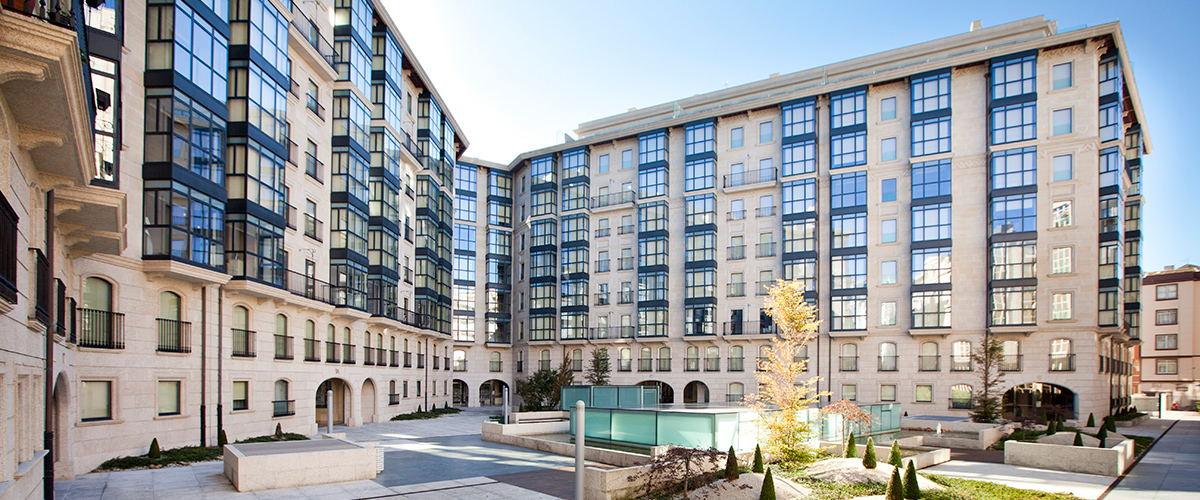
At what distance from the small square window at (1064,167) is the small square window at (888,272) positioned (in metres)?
11.0

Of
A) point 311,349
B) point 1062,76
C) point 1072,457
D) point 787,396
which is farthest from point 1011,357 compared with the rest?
point 311,349

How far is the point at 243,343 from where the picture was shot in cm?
2802

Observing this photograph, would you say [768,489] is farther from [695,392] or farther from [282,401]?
[695,392]

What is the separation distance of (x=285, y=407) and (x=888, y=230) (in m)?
39.5

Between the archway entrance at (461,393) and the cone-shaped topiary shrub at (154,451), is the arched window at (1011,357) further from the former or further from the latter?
the cone-shaped topiary shrub at (154,451)

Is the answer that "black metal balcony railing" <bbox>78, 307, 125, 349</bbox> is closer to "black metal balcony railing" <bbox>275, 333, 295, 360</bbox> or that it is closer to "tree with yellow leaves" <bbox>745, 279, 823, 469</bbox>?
"black metal balcony railing" <bbox>275, 333, 295, 360</bbox>

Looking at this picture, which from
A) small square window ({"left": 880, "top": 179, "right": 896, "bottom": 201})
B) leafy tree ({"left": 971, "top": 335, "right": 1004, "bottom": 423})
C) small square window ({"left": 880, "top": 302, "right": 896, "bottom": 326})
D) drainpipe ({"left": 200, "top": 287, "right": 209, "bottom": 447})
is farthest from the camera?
small square window ({"left": 880, "top": 179, "right": 896, "bottom": 201})

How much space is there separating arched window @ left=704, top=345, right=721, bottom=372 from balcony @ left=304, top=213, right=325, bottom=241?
32.0 metres

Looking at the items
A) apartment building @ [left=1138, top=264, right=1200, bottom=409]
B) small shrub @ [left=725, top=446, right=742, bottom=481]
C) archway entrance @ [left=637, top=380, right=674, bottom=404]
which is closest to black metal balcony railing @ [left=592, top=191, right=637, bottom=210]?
archway entrance @ [left=637, top=380, right=674, bottom=404]

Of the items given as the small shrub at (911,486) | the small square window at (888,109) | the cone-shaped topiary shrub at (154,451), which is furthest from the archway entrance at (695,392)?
the small shrub at (911,486)

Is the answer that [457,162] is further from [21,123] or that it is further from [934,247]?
[21,123]

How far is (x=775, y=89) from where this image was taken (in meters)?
64.6

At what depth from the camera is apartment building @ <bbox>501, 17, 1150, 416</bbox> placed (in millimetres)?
44656

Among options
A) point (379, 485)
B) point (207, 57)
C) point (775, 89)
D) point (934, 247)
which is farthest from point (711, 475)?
point (775, 89)
